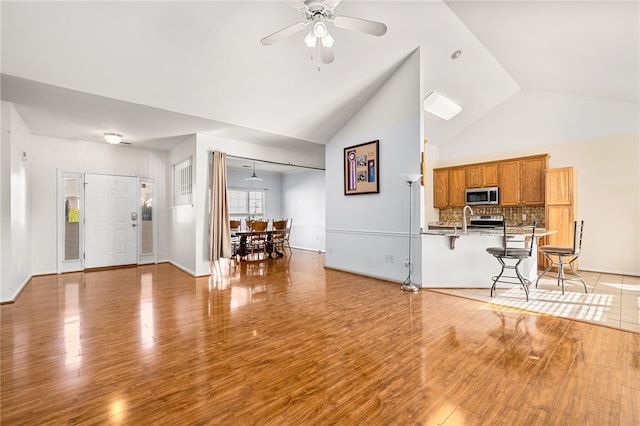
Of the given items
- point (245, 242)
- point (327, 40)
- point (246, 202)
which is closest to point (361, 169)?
point (327, 40)

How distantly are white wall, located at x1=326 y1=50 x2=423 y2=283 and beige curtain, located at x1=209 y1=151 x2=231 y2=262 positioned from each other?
2211 millimetres

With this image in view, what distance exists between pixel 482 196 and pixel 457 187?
0.69 metres

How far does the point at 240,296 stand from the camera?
411 centimetres

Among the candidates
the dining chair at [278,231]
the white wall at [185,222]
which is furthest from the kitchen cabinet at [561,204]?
the white wall at [185,222]

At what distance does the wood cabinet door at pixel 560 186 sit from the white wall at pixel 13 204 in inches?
351

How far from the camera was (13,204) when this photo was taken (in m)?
4.08

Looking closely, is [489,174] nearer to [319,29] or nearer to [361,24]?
[361,24]

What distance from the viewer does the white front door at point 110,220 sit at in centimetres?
615

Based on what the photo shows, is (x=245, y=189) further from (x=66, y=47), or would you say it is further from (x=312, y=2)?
(x=312, y=2)

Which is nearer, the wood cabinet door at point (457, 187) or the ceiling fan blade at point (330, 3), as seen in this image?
the ceiling fan blade at point (330, 3)

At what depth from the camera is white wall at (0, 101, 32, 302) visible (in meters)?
3.86

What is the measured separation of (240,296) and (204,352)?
1.67 metres

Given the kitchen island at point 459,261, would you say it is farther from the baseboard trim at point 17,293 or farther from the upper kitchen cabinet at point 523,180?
the baseboard trim at point 17,293

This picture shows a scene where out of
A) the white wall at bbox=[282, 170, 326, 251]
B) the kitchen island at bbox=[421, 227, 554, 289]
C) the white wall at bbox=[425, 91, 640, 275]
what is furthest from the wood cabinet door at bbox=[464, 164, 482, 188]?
the white wall at bbox=[282, 170, 326, 251]
